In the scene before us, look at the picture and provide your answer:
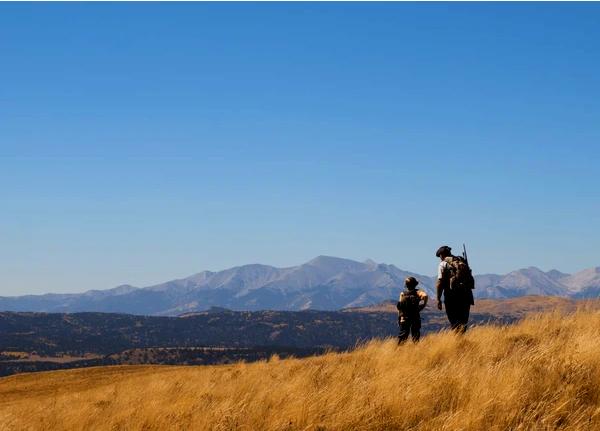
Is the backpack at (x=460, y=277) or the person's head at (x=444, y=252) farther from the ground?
the person's head at (x=444, y=252)

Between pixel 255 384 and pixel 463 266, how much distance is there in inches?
257

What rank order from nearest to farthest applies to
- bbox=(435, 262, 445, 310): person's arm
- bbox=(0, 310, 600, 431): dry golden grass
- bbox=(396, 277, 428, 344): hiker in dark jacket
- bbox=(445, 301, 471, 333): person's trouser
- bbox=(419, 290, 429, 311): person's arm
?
bbox=(0, 310, 600, 431): dry golden grass
bbox=(435, 262, 445, 310): person's arm
bbox=(445, 301, 471, 333): person's trouser
bbox=(419, 290, 429, 311): person's arm
bbox=(396, 277, 428, 344): hiker in dark jacket

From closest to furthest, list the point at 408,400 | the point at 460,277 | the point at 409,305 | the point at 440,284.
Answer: the point at 408,400 < the point at 460,277 < the point at 440,284 < the point at 409,305

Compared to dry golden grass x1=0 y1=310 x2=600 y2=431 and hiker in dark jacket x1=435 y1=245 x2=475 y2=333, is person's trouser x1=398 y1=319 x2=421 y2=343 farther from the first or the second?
dry golden grass x1=0 y1=310 x2=600 y2=431

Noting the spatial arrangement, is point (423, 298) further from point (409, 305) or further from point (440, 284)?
point (440, 284)

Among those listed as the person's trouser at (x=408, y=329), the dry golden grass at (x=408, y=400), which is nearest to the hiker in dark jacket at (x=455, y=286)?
the person's trouser at (x=408, y=329)

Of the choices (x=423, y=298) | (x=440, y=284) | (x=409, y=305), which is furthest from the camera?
(x=409, y=305)

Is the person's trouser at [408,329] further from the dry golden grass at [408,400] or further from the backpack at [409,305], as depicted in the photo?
the dry golden grass at [408,400]

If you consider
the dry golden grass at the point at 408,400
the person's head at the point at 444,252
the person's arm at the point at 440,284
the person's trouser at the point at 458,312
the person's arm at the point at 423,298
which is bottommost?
the dry golden grass at the point at 408,400

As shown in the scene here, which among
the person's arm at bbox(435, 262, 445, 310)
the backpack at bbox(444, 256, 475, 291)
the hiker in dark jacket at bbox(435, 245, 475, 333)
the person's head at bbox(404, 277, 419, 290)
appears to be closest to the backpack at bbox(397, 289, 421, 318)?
the person's head at bbox(404, 277, 419, 290)

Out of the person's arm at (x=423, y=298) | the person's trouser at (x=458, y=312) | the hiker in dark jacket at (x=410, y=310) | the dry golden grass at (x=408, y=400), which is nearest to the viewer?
the dry golden grass at (x=408, y=400)

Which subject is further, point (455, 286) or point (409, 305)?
point (409, 305)

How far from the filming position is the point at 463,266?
567 inches

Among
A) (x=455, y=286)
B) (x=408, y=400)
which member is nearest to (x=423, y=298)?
(x=455, y=286)
